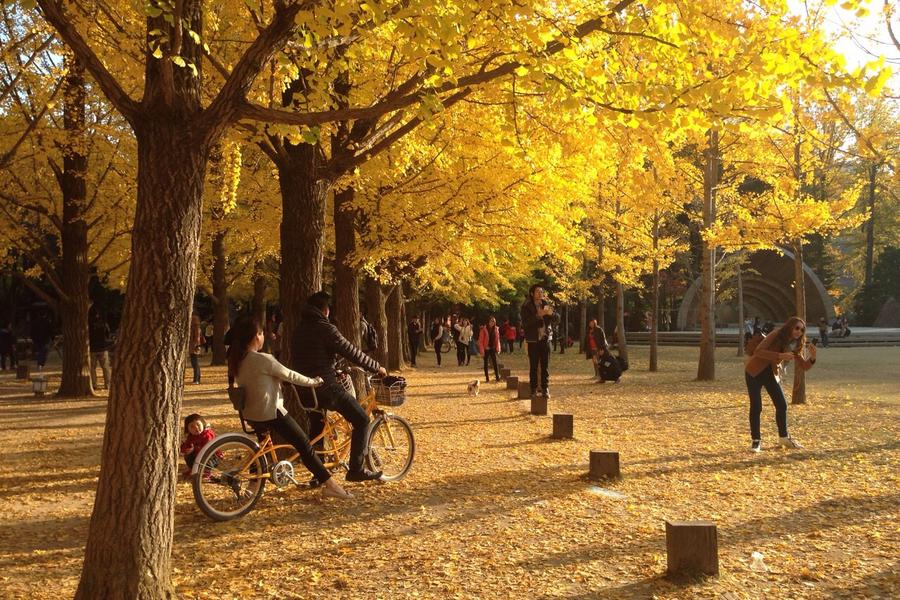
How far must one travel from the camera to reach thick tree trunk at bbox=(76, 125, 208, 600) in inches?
156

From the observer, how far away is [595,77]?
5.61 meters

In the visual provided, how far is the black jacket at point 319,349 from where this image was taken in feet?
22.7

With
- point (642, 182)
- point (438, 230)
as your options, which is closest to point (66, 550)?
point (438, 230)

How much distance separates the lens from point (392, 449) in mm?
7746

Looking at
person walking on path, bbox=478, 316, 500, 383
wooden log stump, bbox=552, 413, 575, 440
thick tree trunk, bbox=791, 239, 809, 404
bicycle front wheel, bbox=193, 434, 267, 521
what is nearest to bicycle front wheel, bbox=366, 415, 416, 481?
bicycle front wheel, bbox=193, 434, 267, 521

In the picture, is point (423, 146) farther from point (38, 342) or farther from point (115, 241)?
point (38, 342)

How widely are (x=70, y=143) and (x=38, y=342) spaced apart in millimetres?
9996

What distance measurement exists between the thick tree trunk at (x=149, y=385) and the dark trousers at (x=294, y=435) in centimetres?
226

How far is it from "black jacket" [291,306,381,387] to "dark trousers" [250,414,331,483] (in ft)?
1.94

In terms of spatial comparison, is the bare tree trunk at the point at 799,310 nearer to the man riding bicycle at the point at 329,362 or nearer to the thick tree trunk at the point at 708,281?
the thick tree trunk at the point at 708,281

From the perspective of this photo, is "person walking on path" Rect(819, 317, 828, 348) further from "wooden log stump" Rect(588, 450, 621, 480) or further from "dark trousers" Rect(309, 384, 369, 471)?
"dark trousers" Rect(309, 384, 369, 471)

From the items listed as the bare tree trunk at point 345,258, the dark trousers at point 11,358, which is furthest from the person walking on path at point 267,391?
the dark trousers at point 11,358

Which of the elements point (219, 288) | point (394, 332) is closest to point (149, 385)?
point (219, 288)

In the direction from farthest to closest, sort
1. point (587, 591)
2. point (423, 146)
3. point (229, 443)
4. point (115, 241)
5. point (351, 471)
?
1. point (115, 241)
2. point (423, 146)
3. point (351, 471)
4. point (229, 443)
5. point (587, 591)
